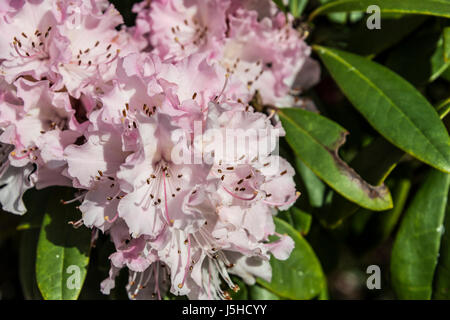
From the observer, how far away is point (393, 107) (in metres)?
1.26

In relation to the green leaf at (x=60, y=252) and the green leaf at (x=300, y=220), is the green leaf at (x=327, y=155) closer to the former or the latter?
the green leaf at (x=300, y=220)

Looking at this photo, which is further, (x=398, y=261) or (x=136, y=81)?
(x=398, y=261)

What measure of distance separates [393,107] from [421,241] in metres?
0.38

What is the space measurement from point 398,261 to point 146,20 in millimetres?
930

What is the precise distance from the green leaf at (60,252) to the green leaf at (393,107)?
2.53 feet

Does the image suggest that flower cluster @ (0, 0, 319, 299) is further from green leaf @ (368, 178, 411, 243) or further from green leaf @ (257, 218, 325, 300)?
green leaf @ (368, 178, 411, 243)

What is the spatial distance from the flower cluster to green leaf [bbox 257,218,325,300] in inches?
2.8

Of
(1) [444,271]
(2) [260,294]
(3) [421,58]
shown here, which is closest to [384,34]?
(3) [421,58]

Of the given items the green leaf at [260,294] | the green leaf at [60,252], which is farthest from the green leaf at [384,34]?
the green leaf at [60,252]

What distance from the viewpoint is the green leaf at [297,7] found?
156 centimetres
